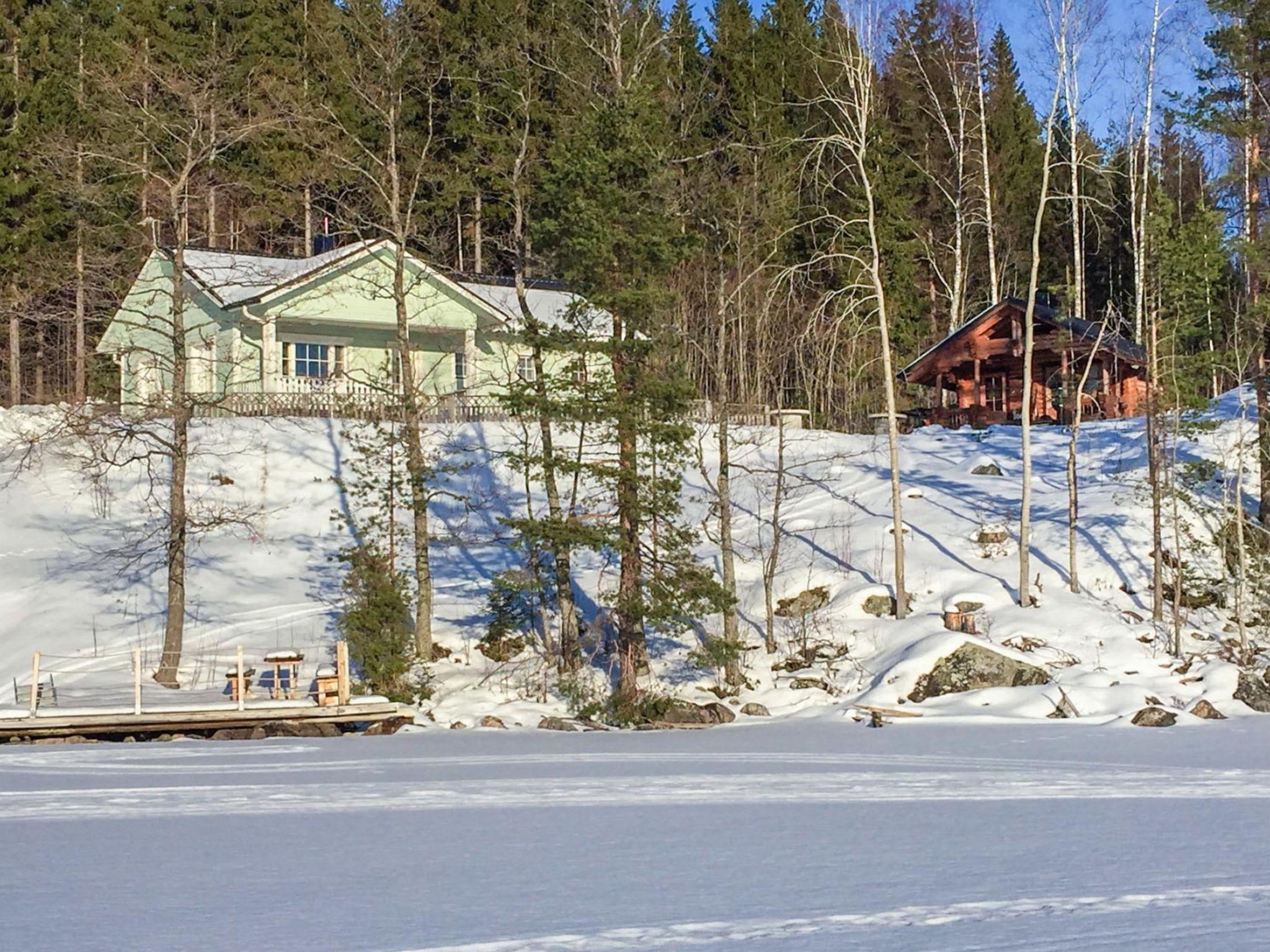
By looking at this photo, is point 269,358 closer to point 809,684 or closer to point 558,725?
point 558,725

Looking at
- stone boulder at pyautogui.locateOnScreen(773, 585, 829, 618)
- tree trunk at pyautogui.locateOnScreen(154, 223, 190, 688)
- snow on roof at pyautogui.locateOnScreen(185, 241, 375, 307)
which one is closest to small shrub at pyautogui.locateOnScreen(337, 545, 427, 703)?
tree trunk at pyautogui.locateOnScreen(154, 223, 190, 688)

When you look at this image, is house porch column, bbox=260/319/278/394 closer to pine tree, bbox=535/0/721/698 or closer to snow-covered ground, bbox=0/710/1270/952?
pine tree, bbox=535/0/721/698

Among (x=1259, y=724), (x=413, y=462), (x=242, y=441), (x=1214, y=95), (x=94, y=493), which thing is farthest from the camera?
(x=242, y=441)

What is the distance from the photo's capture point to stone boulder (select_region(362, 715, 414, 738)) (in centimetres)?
1694

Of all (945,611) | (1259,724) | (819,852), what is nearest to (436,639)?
(945,611)

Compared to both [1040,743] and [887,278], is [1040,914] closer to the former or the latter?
[1040,743]

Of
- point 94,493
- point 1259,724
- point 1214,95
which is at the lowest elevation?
point 1259,724

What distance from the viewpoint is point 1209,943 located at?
5262mm

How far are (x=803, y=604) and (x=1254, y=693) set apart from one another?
22.6ft

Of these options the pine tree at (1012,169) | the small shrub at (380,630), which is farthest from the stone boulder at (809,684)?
the pine tree at (1012,169)

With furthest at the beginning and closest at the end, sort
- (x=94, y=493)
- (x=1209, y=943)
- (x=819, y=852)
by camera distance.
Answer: (x=94, y=493) < (x=819, y=852) < (x=1209, y=943)

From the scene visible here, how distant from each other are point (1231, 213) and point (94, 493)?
72.7ft

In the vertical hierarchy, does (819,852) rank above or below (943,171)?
below

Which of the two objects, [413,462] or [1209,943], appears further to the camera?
[413,462]
